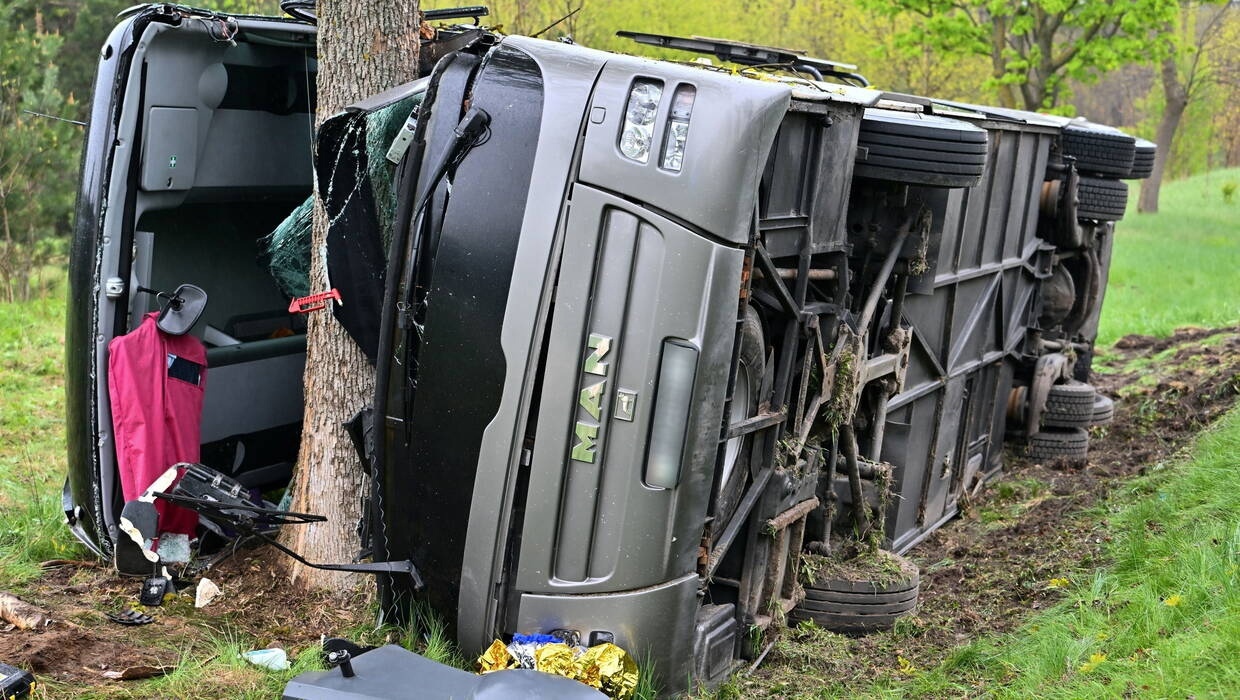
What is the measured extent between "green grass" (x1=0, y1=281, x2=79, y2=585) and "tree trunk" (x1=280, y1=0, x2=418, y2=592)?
1109 millimetres

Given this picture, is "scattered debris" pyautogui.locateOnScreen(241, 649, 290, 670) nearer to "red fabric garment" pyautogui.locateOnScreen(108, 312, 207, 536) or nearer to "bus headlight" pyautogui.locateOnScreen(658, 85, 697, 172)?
"red fabric garment" pyautogui.locateOnScreen(108, 312, 207, 536)

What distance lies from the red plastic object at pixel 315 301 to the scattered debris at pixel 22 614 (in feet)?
4.27

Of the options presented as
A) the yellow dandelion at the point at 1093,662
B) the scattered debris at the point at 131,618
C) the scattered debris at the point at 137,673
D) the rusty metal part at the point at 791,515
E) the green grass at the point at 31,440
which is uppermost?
the rusty metal part at the point at 791,515

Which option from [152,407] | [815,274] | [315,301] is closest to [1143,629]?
[815,274]

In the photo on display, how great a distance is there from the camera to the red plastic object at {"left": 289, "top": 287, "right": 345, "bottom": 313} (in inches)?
160

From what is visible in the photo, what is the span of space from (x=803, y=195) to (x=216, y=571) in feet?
8.44

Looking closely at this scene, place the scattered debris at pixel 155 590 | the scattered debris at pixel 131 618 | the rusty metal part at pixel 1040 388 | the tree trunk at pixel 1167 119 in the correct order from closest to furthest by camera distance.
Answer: the scattered debris at pixel 131 618
the scattered debris at pixel 155 590
the rusty metal part at pixel 1040 388
the tree trunk at pixel 1167 119

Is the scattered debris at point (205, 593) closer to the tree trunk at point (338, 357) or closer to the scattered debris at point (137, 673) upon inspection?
the tree trunk at point (338, 357)

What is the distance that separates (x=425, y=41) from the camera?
443cm

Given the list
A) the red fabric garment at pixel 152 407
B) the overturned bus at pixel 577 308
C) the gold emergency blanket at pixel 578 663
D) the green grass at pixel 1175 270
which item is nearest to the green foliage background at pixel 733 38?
the overturned bus at pixel 577 308

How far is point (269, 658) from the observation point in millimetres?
3775

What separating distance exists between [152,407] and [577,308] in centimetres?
188

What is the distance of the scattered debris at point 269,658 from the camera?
3.73 metres

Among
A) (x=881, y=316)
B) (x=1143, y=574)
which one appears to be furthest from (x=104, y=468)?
(x=1143, y=574)
